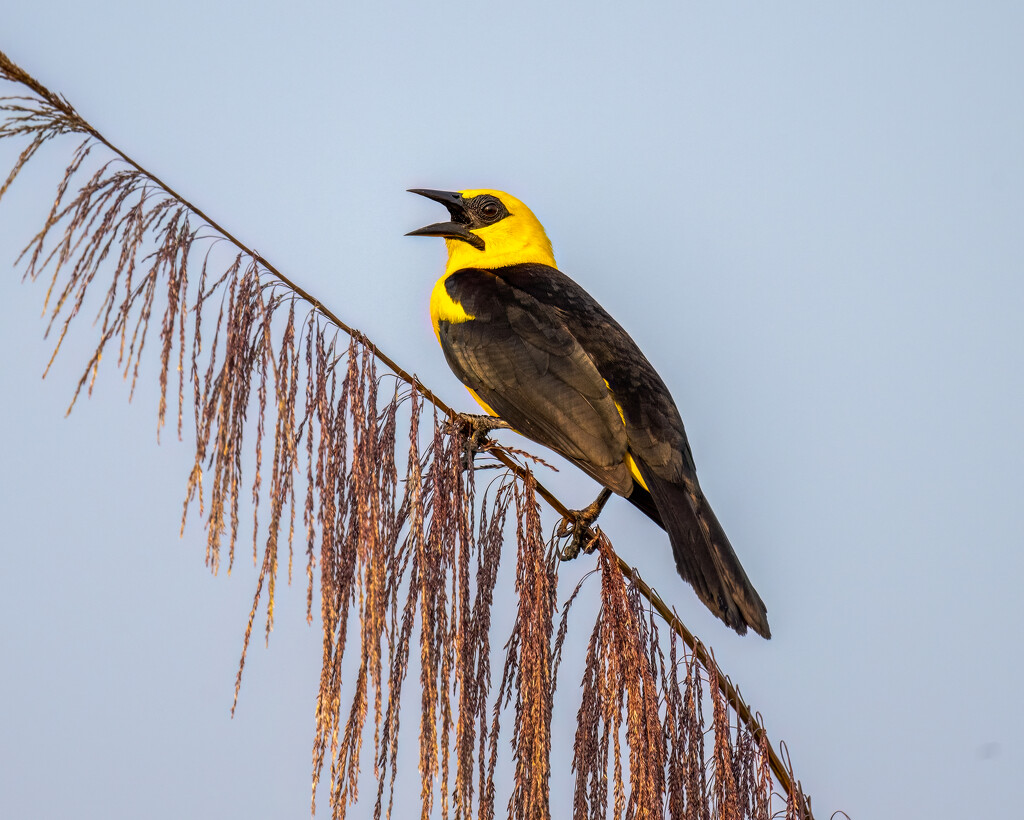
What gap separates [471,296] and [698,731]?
1982 mm

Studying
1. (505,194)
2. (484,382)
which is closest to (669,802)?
(484,382)

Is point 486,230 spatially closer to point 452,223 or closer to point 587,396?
point 452,223

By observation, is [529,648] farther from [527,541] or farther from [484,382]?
[484,382]

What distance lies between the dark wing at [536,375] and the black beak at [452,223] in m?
0.52

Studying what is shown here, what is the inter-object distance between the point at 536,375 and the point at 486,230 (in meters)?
1.16

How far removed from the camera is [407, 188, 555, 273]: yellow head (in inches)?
165

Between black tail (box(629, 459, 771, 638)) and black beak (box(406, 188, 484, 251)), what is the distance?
1460 millimetres

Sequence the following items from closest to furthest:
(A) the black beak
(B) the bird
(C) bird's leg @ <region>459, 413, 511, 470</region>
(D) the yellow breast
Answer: (B) the bird < (C) bird's leg @ <region>459, 413, 511, 470</region> < (D) the yellow breast < (A) the black beak

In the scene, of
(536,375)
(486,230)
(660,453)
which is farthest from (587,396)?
(486,230)

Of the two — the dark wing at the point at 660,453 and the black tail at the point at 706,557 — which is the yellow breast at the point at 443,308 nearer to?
the dark wing at the point at 660,453

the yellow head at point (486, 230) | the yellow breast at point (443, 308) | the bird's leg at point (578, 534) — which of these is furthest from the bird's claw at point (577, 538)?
the yellow head at point (486, 230)

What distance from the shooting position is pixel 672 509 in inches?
120

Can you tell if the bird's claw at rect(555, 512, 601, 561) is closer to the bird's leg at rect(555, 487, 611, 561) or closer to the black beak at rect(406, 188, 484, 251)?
the bird's leg at rect(555, 487, 611, 561)

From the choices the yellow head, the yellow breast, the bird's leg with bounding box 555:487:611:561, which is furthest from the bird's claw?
the yellow head
